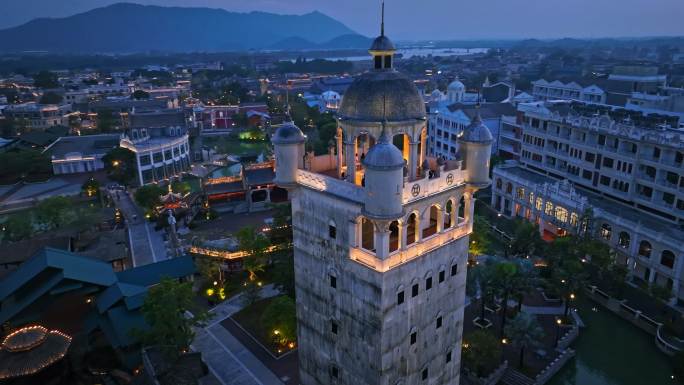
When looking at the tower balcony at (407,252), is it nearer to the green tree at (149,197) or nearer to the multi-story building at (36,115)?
the green tree at (149,197)

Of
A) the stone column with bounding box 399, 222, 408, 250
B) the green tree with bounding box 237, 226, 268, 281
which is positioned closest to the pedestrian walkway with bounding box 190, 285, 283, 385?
the green tree with bounding box 237, 226, 268, 281

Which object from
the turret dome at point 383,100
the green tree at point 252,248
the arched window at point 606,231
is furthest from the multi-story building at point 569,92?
the turret dome at point 383,100

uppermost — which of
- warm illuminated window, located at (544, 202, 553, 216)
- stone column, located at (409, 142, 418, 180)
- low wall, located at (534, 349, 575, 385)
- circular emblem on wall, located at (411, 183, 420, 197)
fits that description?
stone column, located at (409, 142, 418, 180)

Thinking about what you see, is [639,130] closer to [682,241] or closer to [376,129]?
[682,241]

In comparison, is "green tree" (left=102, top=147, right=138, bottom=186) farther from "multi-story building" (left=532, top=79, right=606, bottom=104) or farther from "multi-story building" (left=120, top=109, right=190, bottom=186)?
"multi-story building" (left=532, top=79, right=606, bottom=104)

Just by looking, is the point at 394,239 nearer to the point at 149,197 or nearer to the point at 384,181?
the point at 384,181
